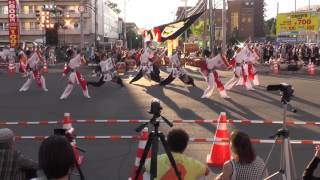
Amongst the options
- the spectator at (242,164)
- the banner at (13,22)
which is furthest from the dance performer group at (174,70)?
the banner at (13,22)

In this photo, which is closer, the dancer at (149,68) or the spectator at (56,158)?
the spectator at (56,158)

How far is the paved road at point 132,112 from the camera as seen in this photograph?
30.4 ft

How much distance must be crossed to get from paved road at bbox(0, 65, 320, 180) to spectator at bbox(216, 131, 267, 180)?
323 centimetres

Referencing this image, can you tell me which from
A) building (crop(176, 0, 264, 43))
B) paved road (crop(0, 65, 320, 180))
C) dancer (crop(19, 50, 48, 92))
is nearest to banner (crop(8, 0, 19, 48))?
paved road (crop(0, 65, 320, 180))

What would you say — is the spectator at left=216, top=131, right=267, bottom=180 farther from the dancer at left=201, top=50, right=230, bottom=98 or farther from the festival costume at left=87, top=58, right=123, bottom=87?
the festival costume at left=87, top=58, right=123, bottom=87

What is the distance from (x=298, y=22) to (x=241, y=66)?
119ft

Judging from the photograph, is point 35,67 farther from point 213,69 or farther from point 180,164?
point 180,164

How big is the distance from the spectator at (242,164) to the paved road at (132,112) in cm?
323

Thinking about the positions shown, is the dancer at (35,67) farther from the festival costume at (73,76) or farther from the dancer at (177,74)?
the dancer at (177,74)

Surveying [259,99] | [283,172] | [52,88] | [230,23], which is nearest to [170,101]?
[259,99]

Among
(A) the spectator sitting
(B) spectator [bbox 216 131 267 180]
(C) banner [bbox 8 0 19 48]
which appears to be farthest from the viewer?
(C) banner [bbox 8 0 19 48]

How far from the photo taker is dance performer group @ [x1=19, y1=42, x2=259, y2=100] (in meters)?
19.0

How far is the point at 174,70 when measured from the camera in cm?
2519

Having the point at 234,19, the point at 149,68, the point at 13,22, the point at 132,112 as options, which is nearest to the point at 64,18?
the point at 13,22
